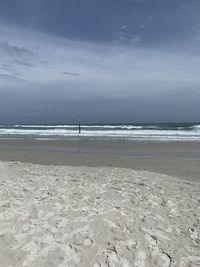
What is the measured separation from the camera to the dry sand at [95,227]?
4855 millimetres

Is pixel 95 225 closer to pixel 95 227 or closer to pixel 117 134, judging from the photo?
pixel 95 227

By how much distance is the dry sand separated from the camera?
4.86 meters

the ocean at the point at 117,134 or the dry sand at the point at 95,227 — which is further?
the ocean at the point at 117,134

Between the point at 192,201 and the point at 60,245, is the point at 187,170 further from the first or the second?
the point at 60,245

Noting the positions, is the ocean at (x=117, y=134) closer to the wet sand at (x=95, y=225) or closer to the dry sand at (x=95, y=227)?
the wet sand at (x=95, y=225)

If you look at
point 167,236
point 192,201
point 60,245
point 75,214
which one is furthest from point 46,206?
point 192,201

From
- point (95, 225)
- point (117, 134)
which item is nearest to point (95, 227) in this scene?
point (95, 225)

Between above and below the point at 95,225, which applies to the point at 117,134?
below

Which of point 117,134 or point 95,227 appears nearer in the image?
point 95,227

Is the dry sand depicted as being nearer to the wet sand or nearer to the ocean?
the wet sand

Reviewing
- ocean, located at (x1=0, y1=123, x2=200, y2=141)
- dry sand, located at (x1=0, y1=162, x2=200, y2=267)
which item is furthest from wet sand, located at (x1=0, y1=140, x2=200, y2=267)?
ocean, located at (x1=0, y1=123, x2=200, y2=141)

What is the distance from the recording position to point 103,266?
471 centimetres

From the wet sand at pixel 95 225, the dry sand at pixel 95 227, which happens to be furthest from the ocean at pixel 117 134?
the dry sand at pixel 95 227

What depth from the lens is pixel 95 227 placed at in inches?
215
